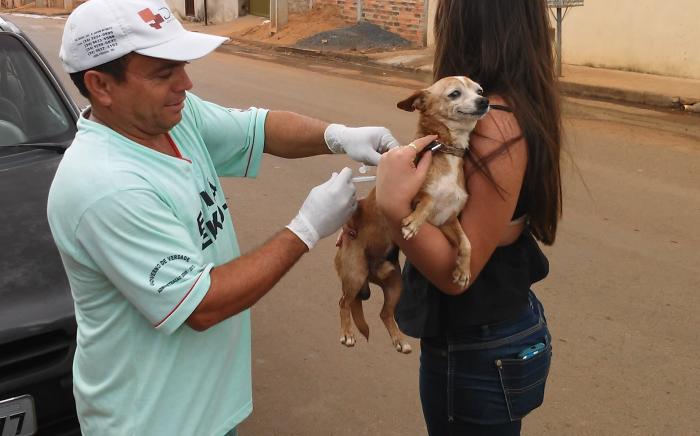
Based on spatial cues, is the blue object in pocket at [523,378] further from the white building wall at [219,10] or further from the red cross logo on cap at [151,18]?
the white building wall at [219,10]

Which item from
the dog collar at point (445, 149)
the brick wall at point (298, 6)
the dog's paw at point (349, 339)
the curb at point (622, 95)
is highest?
the dog collar at point (445, 149)

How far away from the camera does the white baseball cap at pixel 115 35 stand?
193 cm

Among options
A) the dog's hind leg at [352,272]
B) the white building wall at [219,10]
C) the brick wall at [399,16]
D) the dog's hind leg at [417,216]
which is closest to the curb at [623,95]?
the brick wall at [399,16]

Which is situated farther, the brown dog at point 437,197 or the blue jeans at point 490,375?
the blue jeans at point 490,375

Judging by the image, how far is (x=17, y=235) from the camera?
3.43m

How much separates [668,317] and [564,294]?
625 mm

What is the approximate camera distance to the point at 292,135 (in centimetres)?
Result: 286

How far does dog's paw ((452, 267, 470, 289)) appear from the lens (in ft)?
6.68

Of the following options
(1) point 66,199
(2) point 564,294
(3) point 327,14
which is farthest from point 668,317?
(3) point 327,14

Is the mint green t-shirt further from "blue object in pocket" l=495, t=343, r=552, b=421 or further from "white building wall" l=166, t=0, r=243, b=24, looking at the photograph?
"white building wall" l=166, t=0, r=243, b=24

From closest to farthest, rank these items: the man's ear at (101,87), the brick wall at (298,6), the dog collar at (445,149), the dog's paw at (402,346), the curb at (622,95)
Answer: the man's ear at (101,87) → the dog collar at (445,149) → the dog's paw at (402,346) → the curb at (622,95) → the brick wall at (298,6)

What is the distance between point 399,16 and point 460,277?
17559 mm

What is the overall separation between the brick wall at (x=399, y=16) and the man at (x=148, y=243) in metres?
16.8

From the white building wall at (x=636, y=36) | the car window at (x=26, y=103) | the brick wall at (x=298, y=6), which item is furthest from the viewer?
the brick wall at (x=298, y=6)
